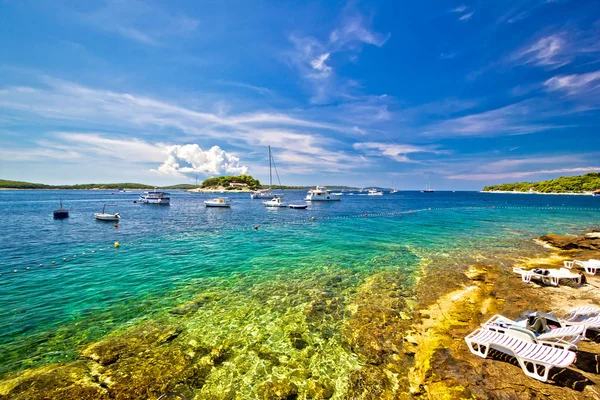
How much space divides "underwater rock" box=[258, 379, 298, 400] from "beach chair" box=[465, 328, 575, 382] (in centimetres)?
591

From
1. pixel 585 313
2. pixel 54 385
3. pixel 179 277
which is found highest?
pixel 585 313

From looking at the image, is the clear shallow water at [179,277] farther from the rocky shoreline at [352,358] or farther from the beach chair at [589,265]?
the beach chair at [589,265]

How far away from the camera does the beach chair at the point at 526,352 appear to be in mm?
6141

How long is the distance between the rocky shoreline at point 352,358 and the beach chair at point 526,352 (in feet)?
0.94

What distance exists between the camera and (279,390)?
6605 millimetres

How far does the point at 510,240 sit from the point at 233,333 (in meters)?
32.2

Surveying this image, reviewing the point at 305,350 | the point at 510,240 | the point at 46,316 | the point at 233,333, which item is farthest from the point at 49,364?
the point at 510,240

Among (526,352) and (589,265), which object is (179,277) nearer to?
(526,352)

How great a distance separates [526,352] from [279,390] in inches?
279

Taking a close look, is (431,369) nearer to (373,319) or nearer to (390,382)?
(390,382)

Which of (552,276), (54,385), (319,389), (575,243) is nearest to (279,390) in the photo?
(319,389)

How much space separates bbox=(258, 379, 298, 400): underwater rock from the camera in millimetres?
6401

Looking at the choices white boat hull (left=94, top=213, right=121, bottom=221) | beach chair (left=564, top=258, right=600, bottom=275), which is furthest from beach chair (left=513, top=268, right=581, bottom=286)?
white boat hull (left=94, top=213, right=121, bottom=221)

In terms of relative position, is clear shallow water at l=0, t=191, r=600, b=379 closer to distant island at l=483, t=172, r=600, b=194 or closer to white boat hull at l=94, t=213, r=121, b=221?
white boat hull at l=94, t=213, r=121, b=221
